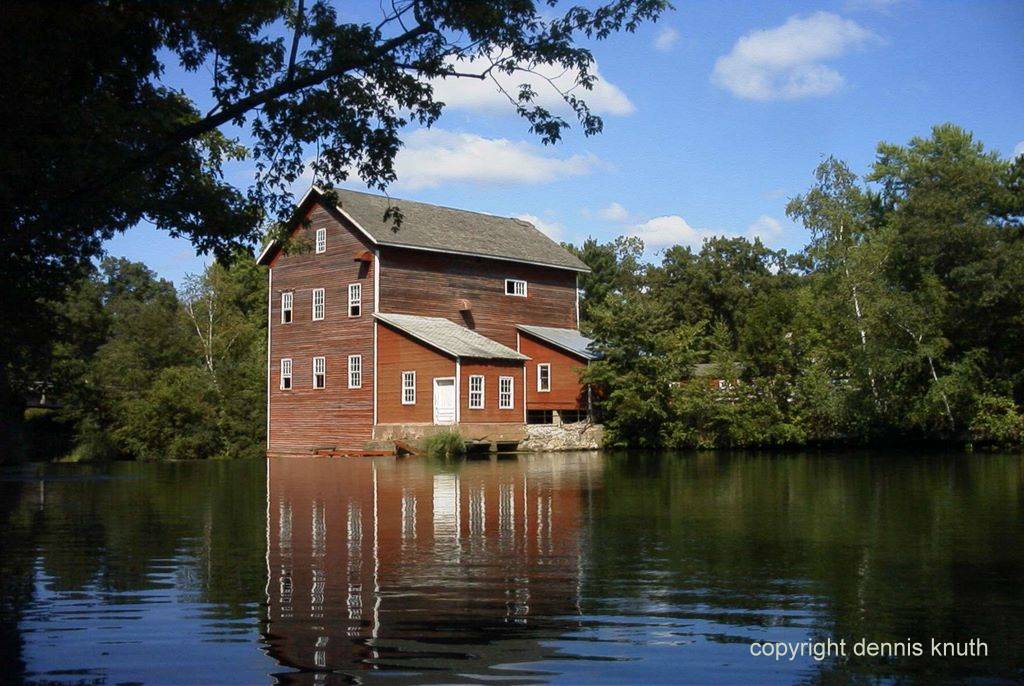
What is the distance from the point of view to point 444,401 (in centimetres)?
4009

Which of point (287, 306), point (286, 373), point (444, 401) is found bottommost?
point (444, 401)

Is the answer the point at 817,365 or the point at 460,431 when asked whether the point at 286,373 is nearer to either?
the point at 460,431

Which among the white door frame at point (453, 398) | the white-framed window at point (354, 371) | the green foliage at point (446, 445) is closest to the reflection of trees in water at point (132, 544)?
the green foliage at point (446, 445)

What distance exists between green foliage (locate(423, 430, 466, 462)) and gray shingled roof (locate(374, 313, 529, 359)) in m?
3.13

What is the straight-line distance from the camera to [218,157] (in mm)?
18656

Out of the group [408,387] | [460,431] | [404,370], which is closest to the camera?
[460,431]

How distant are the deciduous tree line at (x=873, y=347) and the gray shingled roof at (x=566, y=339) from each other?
1.23 m

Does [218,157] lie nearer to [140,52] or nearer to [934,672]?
[140,52]

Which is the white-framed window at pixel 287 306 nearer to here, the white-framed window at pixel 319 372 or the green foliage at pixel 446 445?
the white-framed window at pixel 319 372

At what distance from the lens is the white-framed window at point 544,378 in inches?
1795

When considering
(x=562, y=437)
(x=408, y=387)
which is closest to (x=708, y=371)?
(x=562, y=437)

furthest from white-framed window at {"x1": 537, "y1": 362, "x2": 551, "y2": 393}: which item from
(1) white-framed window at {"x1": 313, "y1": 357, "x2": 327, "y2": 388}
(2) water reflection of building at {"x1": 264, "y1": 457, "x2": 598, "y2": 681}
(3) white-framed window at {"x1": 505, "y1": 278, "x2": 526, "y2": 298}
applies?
(2) water reflection of building at {"x1": 264, "y1": 457, "x2": 598, "y2": 681}

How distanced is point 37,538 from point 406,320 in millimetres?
30469

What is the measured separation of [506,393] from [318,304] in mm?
9773
